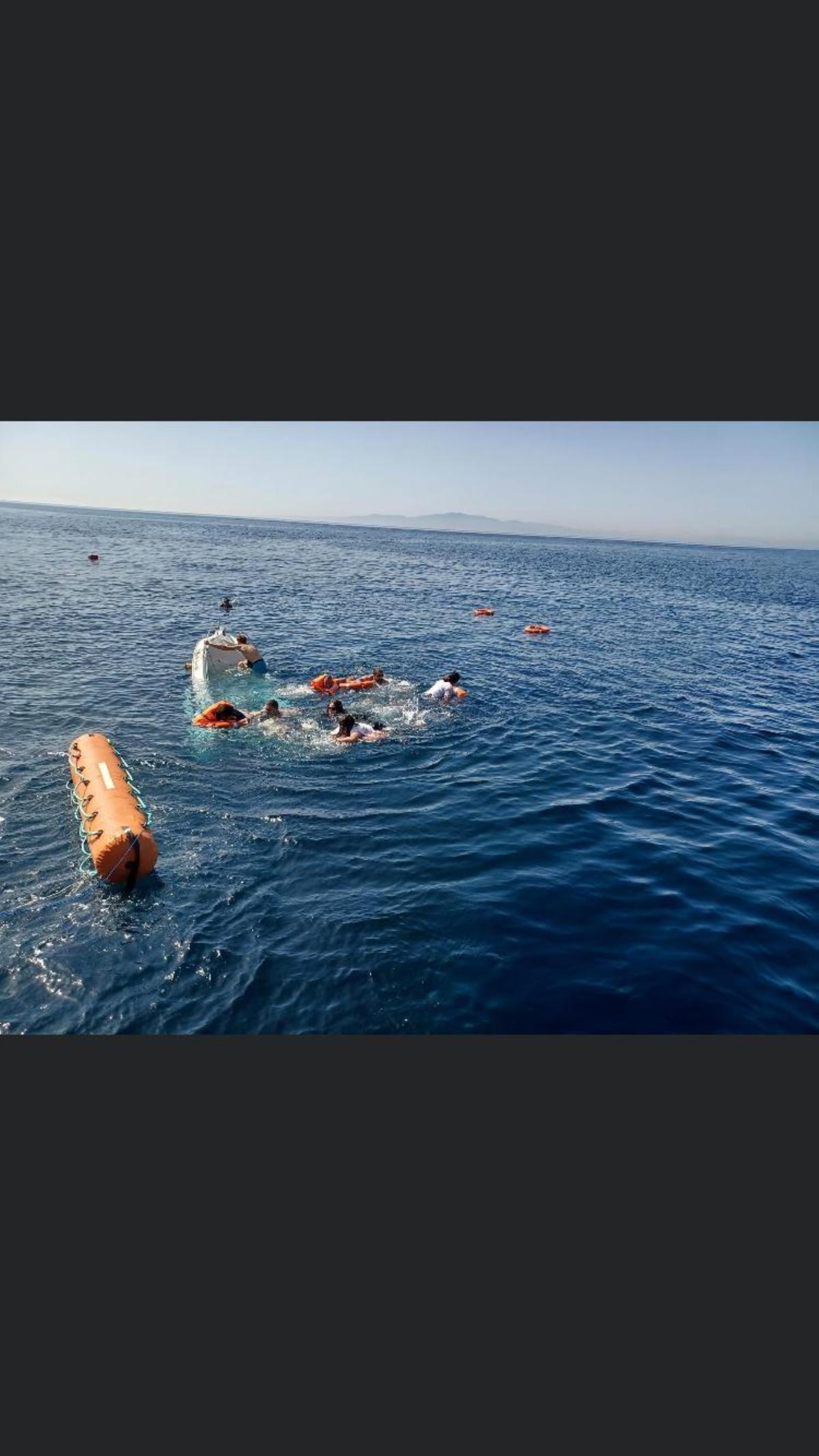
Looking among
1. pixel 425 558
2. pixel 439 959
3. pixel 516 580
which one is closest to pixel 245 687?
pixel 439 959

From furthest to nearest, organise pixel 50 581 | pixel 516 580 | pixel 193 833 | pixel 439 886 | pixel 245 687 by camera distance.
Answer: pixel 516 580 < pixel 50 581 < pixel 245 687 < pixel 193 833 < pixel 439 886

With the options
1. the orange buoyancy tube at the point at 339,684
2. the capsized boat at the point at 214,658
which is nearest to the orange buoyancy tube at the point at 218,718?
the orange buoyancy tube at the point at 339,684

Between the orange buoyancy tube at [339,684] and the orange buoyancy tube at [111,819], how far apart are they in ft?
33.4

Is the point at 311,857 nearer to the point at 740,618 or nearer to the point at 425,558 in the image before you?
the point at 740,618

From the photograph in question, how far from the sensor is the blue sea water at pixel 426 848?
11.7m

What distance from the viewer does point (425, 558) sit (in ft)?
347

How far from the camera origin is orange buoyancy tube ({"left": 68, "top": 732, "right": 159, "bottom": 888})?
13.7 metres

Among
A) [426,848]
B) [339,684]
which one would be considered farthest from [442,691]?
[426,848]

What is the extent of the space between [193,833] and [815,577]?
119 m

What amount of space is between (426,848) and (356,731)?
23.7 ft

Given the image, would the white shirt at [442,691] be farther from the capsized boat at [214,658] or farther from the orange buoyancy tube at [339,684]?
the capsized boat at [214,658]

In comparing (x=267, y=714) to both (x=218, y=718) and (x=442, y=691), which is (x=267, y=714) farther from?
(x=442, y=691)

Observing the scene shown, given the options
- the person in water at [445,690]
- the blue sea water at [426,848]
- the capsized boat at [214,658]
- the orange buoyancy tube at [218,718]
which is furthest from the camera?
the capsized boat at [214,658]

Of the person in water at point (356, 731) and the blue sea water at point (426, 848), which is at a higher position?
the person in water at point (356, 731)
